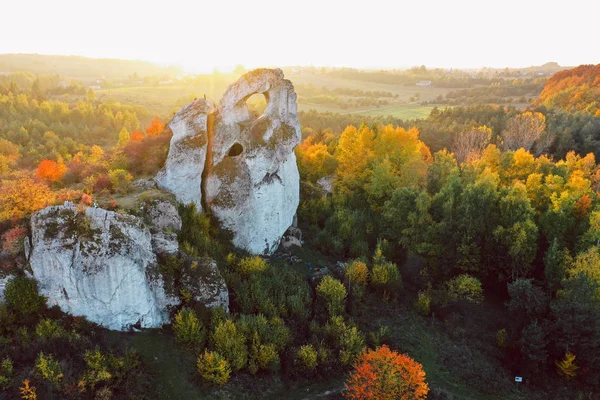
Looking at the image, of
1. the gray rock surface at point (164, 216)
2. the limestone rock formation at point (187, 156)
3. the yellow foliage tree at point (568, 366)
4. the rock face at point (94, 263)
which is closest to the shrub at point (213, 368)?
the rock face at point (94, 263)

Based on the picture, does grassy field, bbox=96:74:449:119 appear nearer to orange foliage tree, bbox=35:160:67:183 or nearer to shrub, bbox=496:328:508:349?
orange foliage tree, bbox=35:160:67:183

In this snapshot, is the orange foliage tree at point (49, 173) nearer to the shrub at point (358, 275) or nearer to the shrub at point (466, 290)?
the shrub at point (358, 275)

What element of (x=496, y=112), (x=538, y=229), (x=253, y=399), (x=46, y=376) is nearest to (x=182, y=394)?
(x=253, y=399)

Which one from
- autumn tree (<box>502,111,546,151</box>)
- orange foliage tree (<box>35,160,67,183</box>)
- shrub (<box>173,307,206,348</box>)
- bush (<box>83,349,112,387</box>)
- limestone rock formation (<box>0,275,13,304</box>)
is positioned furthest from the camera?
autumn tree (<box>502,111,546,151</box>)

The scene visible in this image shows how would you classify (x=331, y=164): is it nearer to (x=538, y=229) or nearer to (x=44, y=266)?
(x=538, y=229)

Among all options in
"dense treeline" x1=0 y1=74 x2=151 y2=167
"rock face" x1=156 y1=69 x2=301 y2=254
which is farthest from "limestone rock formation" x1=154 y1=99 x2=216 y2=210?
"dense treeline" x1=0 y1=74 x2=151 y2=167

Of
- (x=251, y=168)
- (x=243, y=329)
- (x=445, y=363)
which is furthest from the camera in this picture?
(x=251, y=168)
